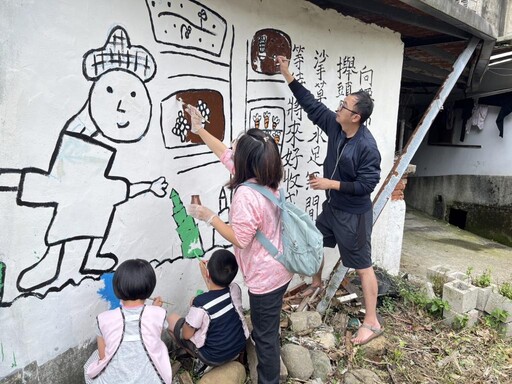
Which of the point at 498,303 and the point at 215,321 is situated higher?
the point at 215,321

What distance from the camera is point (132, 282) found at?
1995 millimetres

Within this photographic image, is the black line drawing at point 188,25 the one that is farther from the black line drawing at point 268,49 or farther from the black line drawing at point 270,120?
the black line drawing at point 270,120

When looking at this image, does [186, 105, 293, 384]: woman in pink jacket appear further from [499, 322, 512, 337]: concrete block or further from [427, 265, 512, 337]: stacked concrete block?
[499, 322, 512, 337]: concrete block

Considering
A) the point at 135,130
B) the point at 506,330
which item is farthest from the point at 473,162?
the point at 135,130

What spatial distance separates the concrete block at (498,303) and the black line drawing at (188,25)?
343cm

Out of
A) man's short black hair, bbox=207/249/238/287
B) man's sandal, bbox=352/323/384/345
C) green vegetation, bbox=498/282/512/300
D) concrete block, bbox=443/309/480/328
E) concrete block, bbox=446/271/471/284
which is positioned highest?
man's short black hair, bbox=207/249/238/287

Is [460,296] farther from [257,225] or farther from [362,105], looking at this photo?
[257,225]

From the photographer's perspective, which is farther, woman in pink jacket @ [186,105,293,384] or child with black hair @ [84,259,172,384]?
woman in pink jacket @ [186,105,293,384]

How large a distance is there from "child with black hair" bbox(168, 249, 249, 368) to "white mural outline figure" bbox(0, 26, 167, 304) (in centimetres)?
56

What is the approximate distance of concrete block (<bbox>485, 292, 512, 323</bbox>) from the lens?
3.80 m

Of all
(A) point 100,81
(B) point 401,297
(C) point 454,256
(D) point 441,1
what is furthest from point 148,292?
(C) point 454,256

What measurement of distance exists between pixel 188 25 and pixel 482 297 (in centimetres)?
366

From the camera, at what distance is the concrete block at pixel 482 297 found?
3926 mm

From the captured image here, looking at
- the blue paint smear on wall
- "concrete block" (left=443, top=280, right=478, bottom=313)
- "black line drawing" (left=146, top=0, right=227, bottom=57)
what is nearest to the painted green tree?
the blue paint smear on wall
